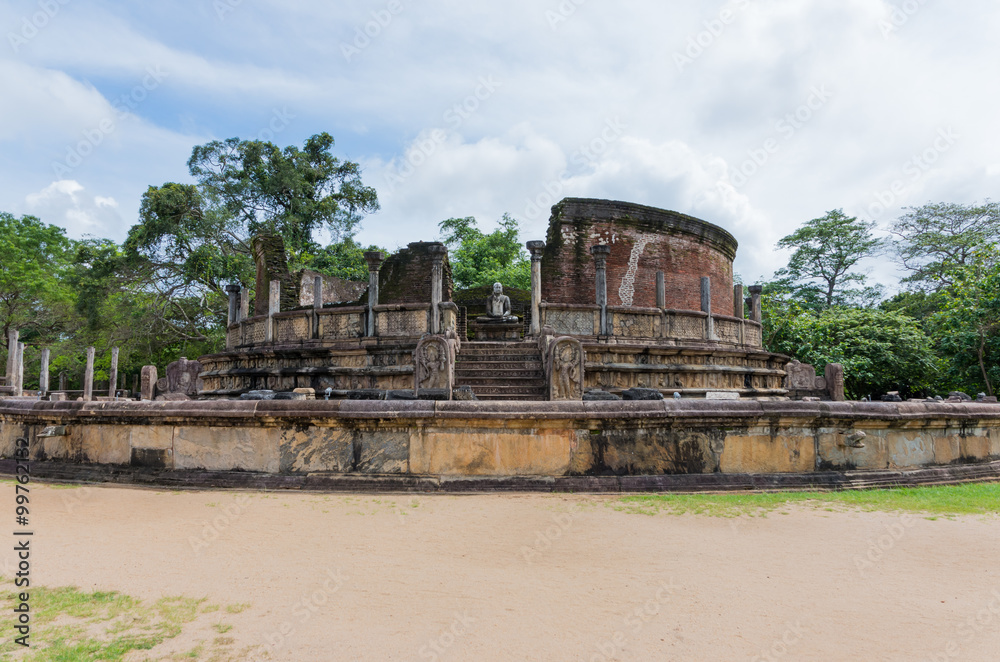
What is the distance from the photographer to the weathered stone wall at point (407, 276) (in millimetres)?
20297

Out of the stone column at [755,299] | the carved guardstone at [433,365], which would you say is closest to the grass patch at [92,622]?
the carved guardstone at [433,365]

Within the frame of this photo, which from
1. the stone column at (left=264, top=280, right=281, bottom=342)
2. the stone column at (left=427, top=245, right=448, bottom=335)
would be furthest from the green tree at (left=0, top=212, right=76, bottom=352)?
the stone column at (left=427, top=245, right=448, bottom=335)

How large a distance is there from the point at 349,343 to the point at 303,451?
795 cm

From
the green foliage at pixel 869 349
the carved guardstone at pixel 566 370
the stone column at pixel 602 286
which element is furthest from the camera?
the green foliage at pixel 869 349

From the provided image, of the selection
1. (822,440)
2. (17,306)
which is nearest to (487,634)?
(822,440)

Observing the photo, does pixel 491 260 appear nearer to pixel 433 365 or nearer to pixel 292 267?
pixel 292 267

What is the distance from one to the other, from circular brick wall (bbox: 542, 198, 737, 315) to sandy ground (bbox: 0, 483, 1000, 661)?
15.0 metres

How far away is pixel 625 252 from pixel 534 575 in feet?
58.4

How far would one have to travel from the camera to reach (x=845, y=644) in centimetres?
227

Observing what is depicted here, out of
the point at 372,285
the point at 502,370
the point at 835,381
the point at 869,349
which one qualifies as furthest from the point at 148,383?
the point at 869,349

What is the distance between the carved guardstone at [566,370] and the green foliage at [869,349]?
12.2m

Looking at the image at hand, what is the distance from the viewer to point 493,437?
4.88 metres

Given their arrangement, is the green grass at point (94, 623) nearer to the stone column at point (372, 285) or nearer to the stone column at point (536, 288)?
the stone column at point (536, 288)

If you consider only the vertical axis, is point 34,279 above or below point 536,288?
above
